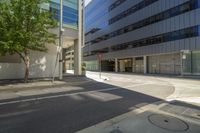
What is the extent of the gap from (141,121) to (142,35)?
4093cm

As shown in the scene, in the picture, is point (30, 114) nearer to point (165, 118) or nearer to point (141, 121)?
point (141, 121)

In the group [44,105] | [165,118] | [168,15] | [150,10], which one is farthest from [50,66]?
[150,10]

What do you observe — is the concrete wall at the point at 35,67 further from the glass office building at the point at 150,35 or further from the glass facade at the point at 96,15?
the glass facade at the point at 96,15

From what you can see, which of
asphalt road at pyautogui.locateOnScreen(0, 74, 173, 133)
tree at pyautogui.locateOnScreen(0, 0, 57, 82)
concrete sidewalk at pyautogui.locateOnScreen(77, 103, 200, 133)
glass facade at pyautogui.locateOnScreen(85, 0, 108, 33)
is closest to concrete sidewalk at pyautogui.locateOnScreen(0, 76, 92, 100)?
asphalt road at pyautogui.locateOnScreen(0, 74, 173, 133)

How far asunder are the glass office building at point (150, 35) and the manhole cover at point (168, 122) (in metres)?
28.4

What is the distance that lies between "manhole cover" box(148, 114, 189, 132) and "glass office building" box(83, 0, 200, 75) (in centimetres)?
2841

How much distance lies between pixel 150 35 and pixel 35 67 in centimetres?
2821

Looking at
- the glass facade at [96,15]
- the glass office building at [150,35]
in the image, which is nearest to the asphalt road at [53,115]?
the glass office building at [150,35]

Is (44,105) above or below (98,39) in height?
below

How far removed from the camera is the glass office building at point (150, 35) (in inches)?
1350

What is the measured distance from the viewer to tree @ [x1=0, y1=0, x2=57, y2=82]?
1532cm

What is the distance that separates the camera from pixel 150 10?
4297 centimetres

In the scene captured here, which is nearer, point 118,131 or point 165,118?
point 118,131

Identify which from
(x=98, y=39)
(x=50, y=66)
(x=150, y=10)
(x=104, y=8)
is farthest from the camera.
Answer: (x=98, y=39)
